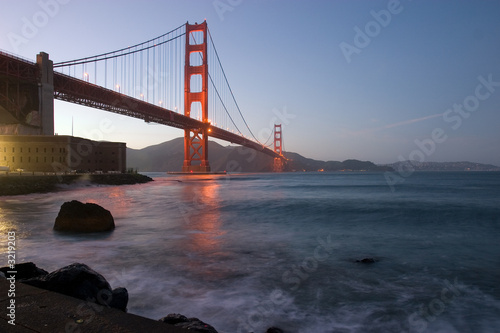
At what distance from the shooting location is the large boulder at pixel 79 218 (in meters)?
8.76

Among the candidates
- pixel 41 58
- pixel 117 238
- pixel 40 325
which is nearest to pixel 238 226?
pixel 117 238

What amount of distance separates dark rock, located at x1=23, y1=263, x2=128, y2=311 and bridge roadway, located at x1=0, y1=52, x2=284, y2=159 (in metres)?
31.3

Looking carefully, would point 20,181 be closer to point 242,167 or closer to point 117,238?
point 117,238

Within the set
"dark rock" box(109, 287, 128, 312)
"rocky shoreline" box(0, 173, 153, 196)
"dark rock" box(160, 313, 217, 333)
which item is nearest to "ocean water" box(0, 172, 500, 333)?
"dark rock" box(109, 287, 128, 312)

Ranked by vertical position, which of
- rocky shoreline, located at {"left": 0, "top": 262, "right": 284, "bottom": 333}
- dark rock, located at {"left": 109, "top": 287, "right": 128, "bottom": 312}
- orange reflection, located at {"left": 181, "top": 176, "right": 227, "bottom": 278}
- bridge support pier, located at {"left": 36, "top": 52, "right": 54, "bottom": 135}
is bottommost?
orange reflection, located at {"left": 181, "top": 176, "right": 227, "bottom": 278}

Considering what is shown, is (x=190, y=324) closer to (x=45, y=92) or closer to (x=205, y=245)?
(x=205, y=245)

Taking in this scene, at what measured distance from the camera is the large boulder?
28.7ft

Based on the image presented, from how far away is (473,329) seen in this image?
12.6ft

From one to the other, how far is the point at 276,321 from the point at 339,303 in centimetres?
103

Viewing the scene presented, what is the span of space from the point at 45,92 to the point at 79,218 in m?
27.5

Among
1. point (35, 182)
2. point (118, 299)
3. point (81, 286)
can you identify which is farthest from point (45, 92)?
point (118, 299)

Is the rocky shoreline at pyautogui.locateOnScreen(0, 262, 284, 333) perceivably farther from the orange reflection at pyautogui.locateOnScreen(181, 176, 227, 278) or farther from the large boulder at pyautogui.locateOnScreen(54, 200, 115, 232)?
the large boulder at pyautogui.locateOnScreen(54, 200, 115, 232)

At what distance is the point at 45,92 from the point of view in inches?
1214

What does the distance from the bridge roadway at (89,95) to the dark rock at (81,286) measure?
31281mm
